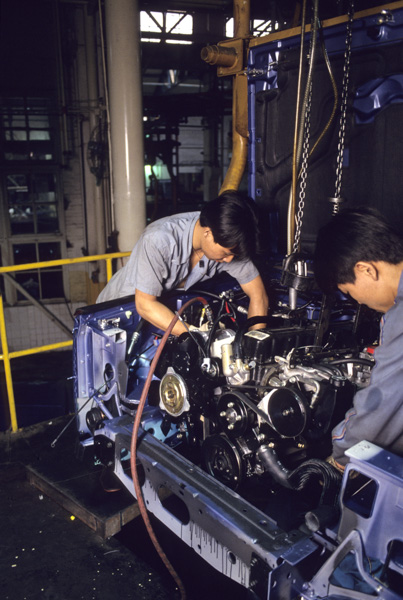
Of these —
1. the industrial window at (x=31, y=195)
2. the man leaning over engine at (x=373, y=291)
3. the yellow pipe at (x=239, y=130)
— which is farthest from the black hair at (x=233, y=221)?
the industrial window at (x=31, y=195)

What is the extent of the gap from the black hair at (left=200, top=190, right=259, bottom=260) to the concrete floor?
176cm

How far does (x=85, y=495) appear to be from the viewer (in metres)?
2.88

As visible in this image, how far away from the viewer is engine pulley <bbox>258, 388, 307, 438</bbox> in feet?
6.56

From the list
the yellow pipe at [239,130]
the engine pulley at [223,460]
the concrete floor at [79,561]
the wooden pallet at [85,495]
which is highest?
the yellow pipe at [239,130]

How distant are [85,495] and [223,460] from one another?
113 cm

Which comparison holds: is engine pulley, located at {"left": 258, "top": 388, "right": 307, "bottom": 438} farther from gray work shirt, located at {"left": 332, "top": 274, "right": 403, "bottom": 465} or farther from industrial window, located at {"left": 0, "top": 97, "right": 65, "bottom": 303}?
industrial window, located at {"left": 0, "top": 97, "right": 65, "bottom": 303}

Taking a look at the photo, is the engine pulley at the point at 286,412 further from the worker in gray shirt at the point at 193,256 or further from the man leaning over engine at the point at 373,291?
the worker in gray shirt at the point at 193,256

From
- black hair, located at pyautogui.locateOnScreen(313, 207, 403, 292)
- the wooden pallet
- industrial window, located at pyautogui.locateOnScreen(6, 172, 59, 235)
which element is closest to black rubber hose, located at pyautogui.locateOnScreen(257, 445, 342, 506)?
black hair, located at pyautogui.locateOnScreen(313, 207, 403, 292)

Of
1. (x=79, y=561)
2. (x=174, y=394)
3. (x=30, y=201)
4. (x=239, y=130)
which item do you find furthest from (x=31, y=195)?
(x=79, y=561)

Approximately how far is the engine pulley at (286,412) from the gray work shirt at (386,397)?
13.4 inches

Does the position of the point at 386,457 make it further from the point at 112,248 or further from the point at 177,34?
the point at 177,34

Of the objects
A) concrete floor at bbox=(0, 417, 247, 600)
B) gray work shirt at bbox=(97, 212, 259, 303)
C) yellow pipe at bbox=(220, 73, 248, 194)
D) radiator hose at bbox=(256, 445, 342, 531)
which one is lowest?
concrete floor at bbox=(0, 417, 247, 600)

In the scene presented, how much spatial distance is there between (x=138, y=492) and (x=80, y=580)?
546mm

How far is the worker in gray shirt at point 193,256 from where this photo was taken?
2.71 metres
